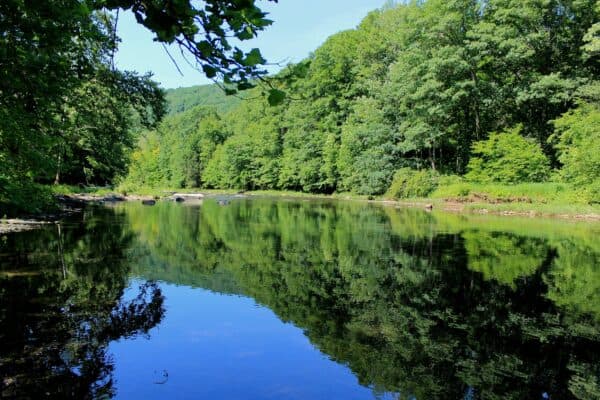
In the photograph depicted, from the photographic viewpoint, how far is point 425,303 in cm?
987

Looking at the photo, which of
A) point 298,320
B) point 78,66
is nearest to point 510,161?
point 298,320

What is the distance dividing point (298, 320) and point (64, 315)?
4293 millimetres

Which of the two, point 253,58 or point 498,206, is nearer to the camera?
point 253,58

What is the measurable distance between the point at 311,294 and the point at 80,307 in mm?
4798

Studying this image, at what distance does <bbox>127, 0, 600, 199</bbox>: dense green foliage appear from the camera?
36.2m

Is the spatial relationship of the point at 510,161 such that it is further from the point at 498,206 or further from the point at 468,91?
the point at 468,91

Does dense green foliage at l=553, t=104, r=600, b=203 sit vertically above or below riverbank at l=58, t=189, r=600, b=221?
above

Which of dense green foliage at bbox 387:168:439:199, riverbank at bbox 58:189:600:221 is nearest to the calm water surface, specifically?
riverbank at bbox 58:189:600:221

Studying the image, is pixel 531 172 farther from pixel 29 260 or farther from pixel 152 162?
pixel 152 162

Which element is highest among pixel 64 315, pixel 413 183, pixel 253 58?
pixel 253 58

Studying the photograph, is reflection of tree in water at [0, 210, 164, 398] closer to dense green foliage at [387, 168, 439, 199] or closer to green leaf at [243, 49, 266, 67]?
green leaf at [243, 49, 266, 67]

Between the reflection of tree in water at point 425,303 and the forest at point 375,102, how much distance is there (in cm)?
432

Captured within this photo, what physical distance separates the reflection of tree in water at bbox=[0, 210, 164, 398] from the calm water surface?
0.03m

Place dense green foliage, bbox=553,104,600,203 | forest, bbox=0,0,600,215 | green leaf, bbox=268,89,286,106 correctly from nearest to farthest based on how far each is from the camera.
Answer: green leaf, bbox=268,89,286,106
forest, bbox=0,0,600,215
dense green foliage, bbox=553,104,600,203
